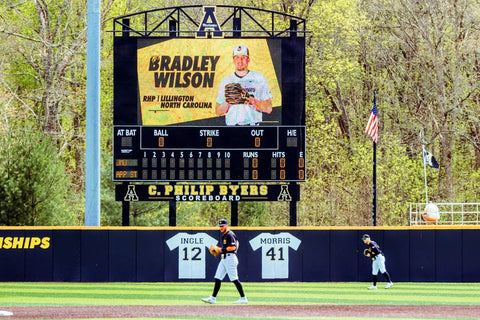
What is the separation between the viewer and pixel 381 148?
164 feet

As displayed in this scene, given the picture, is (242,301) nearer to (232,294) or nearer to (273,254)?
(232,294)

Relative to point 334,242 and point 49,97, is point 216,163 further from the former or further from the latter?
point 49,97

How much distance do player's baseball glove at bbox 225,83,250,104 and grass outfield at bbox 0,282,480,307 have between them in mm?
5162

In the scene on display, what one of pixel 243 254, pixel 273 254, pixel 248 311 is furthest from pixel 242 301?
pixel 273 254

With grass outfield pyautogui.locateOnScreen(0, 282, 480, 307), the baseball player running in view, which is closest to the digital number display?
Result: grass outfield pyautogui.locateOnScreen(0, 282, 480, 307)

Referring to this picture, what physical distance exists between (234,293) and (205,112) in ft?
20.1

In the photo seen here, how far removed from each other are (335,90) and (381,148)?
13.4ft

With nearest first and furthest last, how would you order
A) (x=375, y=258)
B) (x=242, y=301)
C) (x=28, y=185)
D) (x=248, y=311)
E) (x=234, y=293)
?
(x=248, y=311), (x=242, y=301), (x=234, y=293), (x=375, y=258), (x=28, y=185)

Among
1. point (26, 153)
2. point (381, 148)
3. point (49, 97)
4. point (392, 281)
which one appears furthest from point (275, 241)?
point (381, 148)

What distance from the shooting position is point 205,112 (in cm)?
2714

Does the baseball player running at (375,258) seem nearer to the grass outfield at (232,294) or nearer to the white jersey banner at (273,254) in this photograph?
the grass outfield at (232,294)

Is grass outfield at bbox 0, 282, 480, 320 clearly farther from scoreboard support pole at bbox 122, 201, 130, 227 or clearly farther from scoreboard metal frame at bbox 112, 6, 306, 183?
scoreboard metal frame at bbox 112, 6, 306, 183

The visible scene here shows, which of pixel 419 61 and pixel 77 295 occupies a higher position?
pixel 419 61

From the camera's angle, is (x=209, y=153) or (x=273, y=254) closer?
(x=209, y=153)
